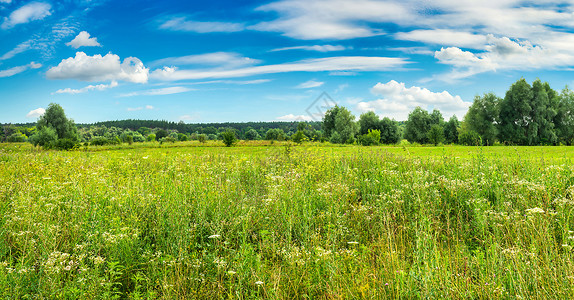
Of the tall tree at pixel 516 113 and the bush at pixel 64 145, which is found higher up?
the tall tree at pixel 516 113

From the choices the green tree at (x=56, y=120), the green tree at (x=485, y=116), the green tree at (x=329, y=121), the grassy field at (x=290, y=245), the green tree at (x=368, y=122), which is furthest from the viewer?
the green tree at (x=368, y=122)

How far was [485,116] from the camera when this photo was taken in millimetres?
56844

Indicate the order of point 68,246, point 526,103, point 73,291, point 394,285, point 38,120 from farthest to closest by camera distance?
1. point 38,120
2. point 526,103
3. point 68,246
4. point 394,285
5. point 73,291

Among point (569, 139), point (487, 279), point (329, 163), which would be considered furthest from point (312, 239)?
point (569, 139)

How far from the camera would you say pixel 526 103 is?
5331cm

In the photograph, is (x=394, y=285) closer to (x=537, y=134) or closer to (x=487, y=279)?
(x=487, y=279)

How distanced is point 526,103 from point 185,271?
65559 mm

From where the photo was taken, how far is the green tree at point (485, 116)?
55750 millimetres

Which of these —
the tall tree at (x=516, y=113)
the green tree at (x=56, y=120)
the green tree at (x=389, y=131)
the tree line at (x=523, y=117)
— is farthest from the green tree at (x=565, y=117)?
→ the green tree at (x=56, y=120)

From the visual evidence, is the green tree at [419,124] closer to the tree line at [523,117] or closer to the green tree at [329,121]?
the tree line at [523,117]

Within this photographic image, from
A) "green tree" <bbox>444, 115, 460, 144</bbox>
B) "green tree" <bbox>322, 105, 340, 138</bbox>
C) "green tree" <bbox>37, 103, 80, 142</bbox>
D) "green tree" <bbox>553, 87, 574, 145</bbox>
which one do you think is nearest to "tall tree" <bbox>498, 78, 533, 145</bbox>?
"green tree" <bbox>553, 87, 574, 145</bbox>

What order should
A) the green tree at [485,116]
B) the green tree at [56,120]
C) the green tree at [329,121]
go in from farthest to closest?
the green tree at [329,121]
the green tree at [56,120]
the green tree at [485,116]

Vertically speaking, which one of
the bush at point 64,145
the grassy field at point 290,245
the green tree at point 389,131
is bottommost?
the grassy field at point 290,245

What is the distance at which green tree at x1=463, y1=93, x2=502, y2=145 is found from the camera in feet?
183
